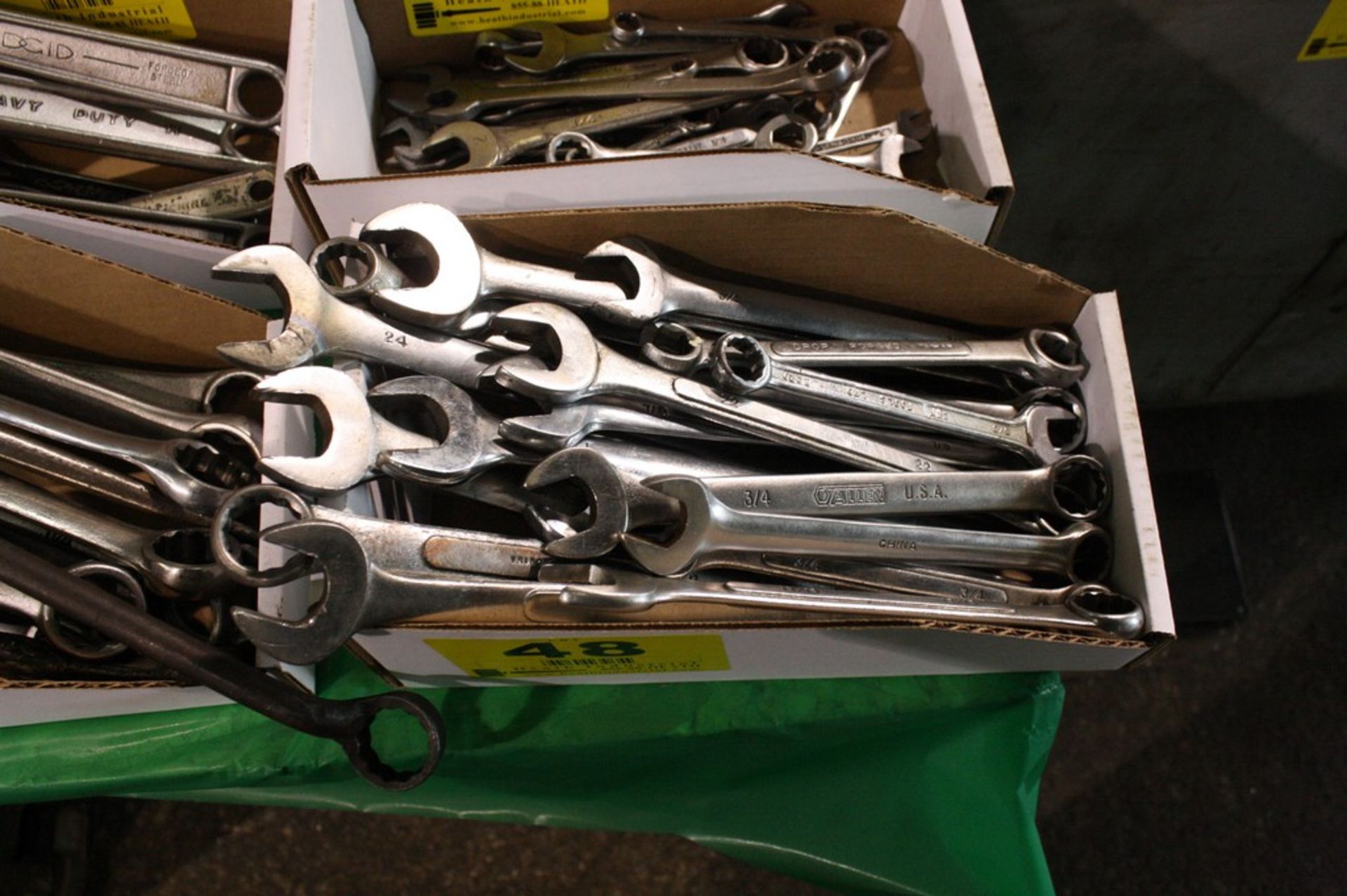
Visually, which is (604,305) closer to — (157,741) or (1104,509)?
(1104,509)

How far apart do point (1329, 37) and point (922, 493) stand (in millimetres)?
1016

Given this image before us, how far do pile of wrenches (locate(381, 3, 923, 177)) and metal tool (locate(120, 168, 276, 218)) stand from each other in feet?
0.64

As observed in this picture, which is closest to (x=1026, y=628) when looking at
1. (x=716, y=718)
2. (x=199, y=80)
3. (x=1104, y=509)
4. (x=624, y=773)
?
(x=1104, y=509)

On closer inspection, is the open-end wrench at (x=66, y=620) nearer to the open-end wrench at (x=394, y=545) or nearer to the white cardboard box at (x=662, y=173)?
the open-end wrench at (x=394, y=545)

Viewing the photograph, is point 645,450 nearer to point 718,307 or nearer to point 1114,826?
point 718,307

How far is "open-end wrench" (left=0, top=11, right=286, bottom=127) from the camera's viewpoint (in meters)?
1.41

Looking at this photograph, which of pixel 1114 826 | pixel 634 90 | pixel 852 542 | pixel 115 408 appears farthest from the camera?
pixel 1114 826

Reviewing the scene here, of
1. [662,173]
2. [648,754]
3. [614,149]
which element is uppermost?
[662,173]

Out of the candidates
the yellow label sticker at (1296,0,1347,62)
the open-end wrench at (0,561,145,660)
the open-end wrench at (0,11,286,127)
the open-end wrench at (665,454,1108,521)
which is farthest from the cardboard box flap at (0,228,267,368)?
the yellow label sticker at (1296,0,1347,62)

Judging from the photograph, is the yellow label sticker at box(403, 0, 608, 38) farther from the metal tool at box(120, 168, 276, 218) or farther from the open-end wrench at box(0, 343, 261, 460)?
the open-end wrench at box(0, 343, 261, 460)

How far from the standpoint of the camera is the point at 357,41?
1.41 metres

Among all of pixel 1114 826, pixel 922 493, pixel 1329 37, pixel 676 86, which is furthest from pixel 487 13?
pixel 1114 826

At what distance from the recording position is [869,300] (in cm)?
124

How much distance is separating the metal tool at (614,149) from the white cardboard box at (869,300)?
0.92 ft
